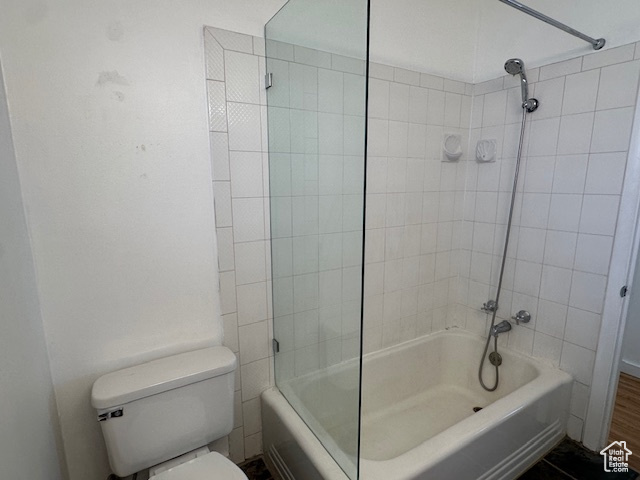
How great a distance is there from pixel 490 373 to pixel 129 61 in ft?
7.76

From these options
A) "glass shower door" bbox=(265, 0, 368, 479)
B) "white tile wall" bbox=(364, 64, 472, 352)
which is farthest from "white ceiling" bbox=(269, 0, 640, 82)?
"white tile wall" bbox=(364, 64, 472, 352)

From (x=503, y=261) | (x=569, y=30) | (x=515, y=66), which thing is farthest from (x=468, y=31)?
(x=503, y=261)

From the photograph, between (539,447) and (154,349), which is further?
(539,447)

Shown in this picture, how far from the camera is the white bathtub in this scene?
3.77ft

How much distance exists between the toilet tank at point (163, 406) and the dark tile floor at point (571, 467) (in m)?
1.47

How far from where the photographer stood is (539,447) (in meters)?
1.60

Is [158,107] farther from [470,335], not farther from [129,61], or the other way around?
[470,335]

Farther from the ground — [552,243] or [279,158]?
[279,158]

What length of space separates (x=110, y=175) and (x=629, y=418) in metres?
2.97

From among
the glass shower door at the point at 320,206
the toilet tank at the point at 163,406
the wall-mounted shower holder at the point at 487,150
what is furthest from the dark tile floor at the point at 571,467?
the wall-mounted shower holder at the point at 487,150

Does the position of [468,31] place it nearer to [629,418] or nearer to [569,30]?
[569,30]

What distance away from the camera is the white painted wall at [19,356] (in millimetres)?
787

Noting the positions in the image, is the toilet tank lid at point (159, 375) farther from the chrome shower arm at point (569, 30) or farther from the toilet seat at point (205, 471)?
the chrome shower arm at point (569, 30)

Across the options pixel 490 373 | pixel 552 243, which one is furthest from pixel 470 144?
pixel 490 373
